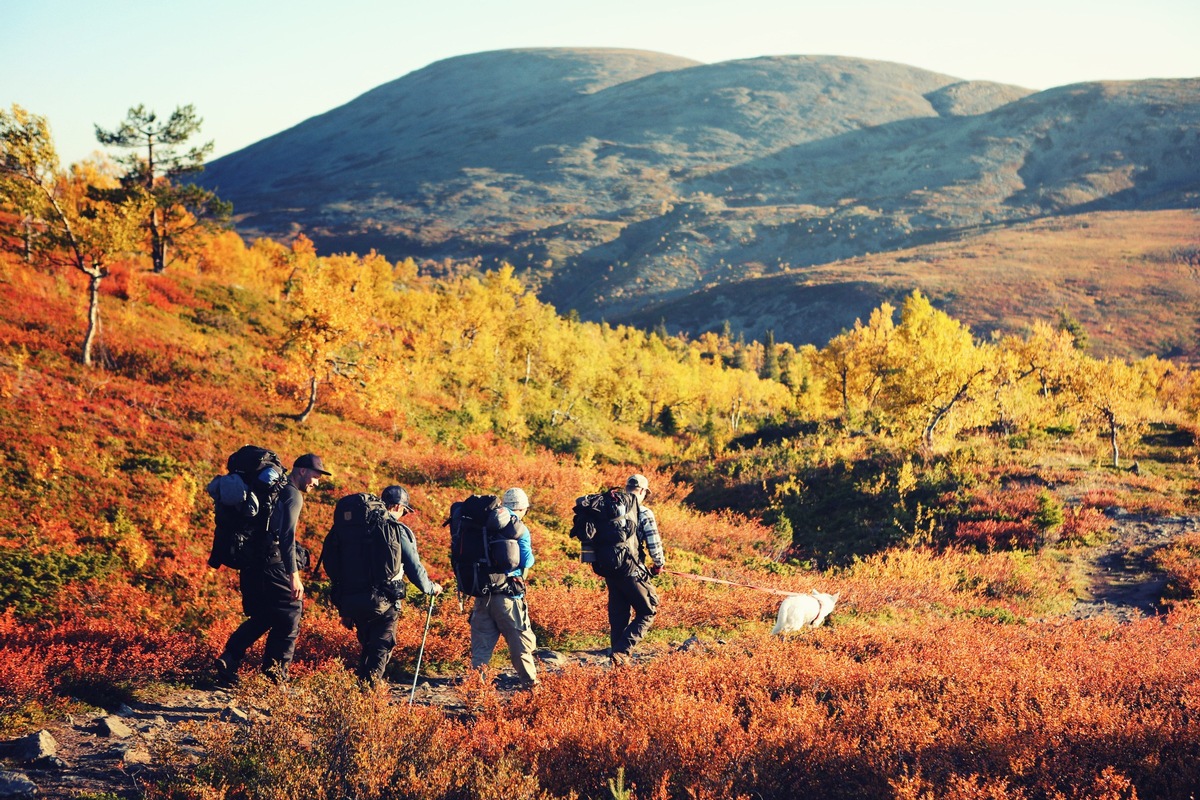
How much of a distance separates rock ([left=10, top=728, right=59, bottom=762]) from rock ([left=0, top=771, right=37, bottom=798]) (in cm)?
50

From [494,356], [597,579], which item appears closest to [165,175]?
[494,356]

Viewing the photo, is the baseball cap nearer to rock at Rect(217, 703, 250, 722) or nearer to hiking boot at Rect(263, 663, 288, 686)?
hiking boot at Rect(263, 663, 288, 686)

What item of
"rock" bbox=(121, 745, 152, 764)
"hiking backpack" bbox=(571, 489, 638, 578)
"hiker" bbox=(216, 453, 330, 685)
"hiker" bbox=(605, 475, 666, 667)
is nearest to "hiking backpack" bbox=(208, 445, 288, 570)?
"hiker" bbox=(216, 453, 330, 685)

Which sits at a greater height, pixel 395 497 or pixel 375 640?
pixel 395 497

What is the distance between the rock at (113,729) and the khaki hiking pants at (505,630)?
3229 millimetres

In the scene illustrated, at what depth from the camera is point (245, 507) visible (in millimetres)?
7430

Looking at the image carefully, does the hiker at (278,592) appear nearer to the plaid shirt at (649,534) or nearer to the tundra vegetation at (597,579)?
the tundra vegetation at (597,579)

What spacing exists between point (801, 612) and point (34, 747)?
9075 mm

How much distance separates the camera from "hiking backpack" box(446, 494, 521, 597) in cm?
776

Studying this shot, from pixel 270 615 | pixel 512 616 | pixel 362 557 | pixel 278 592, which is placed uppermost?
pixel 362 557

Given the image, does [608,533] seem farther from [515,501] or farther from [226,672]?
[226,672]

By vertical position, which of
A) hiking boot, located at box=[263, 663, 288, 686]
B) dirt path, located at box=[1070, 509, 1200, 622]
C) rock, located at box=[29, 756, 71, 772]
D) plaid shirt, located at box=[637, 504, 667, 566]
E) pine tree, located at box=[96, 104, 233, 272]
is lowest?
dirt path, located at box=[1070, 509, 1200, 622]

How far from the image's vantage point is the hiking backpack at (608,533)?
8.86 metres

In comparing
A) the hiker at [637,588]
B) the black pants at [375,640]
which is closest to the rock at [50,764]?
the black pants at [375,640]
